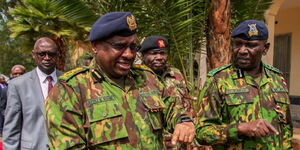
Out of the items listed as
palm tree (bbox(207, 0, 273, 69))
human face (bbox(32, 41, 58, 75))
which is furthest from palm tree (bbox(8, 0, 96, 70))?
human face (bbox(32, 41, 58, 75))

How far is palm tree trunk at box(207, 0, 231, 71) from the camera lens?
4.39 metres

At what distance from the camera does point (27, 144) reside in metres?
3.07

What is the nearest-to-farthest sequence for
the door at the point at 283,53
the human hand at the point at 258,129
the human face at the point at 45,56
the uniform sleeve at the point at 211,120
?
the human hand at the point at 258,129, the uniform sleeve at the point at 211,120, the human face at the point at 45,56, the door at the point at 283,53

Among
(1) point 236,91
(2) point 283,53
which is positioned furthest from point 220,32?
(2) point 283,53

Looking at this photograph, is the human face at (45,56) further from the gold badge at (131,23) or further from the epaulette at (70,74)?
the gold badge at (131,23)

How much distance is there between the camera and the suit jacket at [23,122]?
304cm

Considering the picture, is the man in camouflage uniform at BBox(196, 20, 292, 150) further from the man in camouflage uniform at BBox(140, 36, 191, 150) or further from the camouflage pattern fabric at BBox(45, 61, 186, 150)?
the man in camouflage uniform at BBox(140, 36, 191, 150)

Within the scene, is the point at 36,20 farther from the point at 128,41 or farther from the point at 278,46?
the point at 278,46

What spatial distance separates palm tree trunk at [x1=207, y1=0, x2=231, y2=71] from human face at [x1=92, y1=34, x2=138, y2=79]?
276cm

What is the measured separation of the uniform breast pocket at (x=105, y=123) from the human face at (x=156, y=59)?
241 centimetres

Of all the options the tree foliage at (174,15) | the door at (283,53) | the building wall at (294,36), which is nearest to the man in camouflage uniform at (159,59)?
the tree foliage at (174,15)

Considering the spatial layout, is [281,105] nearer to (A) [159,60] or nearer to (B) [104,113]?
(B) [104,113]

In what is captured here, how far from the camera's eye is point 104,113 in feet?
5.65

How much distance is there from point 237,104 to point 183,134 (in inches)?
31.2
